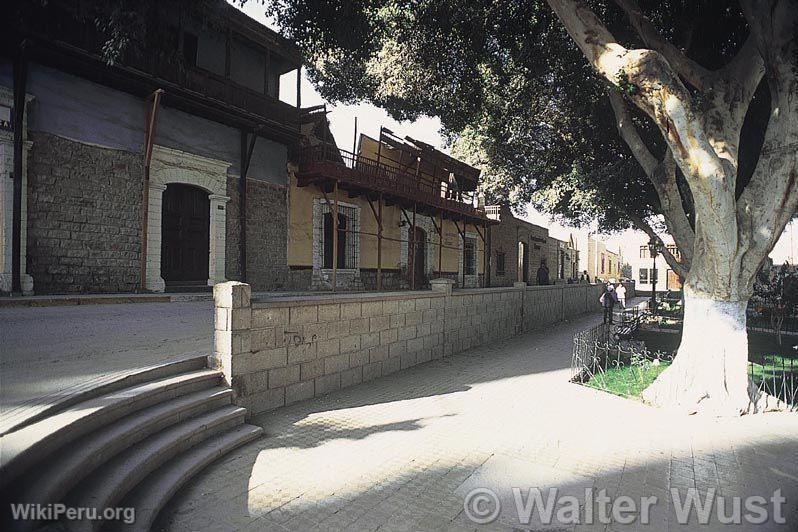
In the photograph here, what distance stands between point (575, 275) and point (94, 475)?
37004 mm

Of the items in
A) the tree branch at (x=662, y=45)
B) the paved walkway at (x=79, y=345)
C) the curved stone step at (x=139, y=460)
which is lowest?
the curved stone step at (x=139, y=460)

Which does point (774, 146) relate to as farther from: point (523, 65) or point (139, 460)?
point (139, 460)

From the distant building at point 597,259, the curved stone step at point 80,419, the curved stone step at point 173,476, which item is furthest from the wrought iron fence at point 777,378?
the distant building at point 597,259

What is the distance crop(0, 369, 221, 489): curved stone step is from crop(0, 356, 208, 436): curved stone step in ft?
0.14

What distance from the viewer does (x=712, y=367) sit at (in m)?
5.57

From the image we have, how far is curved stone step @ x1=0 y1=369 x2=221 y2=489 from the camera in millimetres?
2361

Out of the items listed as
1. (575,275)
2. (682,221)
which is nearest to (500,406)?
(682,221)

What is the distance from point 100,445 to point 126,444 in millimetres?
311

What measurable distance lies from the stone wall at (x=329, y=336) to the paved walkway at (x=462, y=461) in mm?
356

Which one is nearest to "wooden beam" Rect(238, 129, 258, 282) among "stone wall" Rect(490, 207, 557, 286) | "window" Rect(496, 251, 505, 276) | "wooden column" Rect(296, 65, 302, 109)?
"wooden column" Rect(296, 65, 302, 109)

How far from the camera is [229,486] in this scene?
332 centimetres

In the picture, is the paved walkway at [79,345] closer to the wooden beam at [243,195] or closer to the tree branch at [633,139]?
the wooden beam at [243,195]

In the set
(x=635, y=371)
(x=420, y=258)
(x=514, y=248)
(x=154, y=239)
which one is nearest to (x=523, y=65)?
(x=635, y=371)

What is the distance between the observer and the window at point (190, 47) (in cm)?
1034
